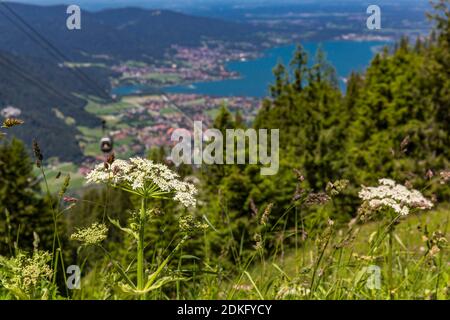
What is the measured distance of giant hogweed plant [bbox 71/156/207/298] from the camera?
212 cm

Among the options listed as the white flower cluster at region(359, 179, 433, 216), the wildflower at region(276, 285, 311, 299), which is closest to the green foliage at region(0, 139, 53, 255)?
the wildflower at region(276, 285, 311, 299)

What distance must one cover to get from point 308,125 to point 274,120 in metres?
6.13

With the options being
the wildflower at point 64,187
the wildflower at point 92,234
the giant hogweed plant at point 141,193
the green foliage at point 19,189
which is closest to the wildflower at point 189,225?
the giant hogweed plant at point 141,193

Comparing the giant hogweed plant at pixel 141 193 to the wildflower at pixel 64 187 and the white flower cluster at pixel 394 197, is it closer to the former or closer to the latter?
the wildflower at pixel 64 187

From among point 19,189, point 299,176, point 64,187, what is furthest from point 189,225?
point 19,189

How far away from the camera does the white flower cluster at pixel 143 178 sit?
2143 millimetres

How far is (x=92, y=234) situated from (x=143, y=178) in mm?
333

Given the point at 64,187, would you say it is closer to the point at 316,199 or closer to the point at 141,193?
the point at 141,193

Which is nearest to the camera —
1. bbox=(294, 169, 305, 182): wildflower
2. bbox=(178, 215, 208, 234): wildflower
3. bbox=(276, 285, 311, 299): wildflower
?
bbox=(178, 215, 208, 234): wildflower

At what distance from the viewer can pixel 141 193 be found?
7.07 feet

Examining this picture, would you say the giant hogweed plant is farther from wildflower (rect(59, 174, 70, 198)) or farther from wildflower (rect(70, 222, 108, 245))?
wildflower (rect(59, 174, 70, 198))
